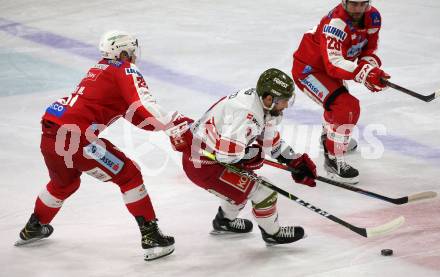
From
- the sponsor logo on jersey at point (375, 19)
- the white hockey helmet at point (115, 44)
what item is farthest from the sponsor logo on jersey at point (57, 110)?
the sponsor logo on jersey at point (375, 19)

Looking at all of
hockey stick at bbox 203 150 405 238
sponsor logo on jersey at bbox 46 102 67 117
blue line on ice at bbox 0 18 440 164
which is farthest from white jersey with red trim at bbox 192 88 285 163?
blue line on ice at bbox 0 18 440 164

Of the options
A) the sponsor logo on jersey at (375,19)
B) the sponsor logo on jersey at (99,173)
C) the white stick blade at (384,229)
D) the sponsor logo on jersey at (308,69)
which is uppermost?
the sponsor logo on jersey at (375,19)

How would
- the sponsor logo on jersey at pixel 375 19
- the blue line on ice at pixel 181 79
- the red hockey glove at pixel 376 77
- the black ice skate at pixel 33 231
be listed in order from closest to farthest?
the black ice skate at pixel 33 231 < the red hockey glove at pixel 376 77 < the sponsor logo on jersey at pixel 375 19 < the blue line on ice at pixel 181 79

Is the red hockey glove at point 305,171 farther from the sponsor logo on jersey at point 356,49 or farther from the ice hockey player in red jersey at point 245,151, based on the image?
the sponsor logo on jersey at point 356,49

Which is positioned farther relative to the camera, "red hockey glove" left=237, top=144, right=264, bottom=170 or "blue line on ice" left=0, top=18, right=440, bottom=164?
"blue line on ice" left=0, top=18, right=440, bottom=164

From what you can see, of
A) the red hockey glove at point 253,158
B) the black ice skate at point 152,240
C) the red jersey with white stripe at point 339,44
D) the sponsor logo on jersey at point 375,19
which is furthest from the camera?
the sponsor logo on jersey at point 375,19

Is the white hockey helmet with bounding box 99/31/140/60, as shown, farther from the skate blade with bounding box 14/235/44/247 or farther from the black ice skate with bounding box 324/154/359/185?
the black ice skate with bounding box 324/154/359/185

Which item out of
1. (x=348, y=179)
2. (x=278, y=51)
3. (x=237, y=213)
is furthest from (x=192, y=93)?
(x=237, y=213)

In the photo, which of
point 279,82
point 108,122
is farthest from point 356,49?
point 108,122

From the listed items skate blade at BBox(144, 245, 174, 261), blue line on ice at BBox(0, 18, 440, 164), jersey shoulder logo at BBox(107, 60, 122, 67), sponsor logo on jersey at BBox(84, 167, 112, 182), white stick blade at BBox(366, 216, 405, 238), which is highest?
jersey shoulder logo at BBox(107, 60, 122, 67)

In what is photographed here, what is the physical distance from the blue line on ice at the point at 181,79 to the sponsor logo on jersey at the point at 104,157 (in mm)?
2330

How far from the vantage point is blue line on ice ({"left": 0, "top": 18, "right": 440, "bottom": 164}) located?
237 inches

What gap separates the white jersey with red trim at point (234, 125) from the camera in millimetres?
4293

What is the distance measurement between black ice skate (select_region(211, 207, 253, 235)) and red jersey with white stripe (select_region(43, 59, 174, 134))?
25.5 inches
